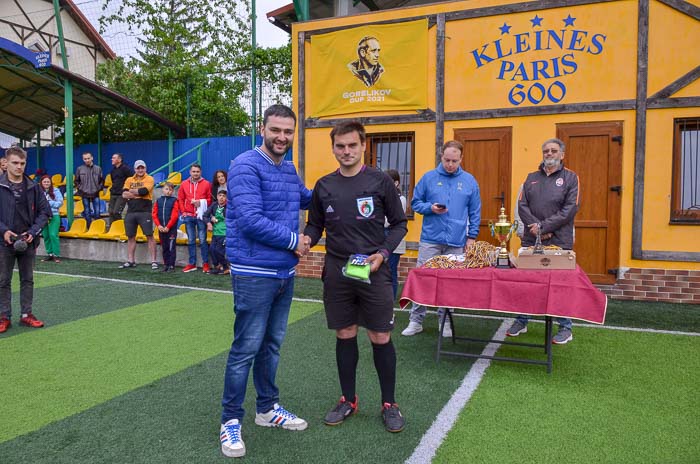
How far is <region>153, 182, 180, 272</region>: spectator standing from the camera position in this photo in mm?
10617

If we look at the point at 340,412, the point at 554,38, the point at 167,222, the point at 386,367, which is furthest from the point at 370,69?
the point at 340,412

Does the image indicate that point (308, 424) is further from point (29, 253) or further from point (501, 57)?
point (501, 57)

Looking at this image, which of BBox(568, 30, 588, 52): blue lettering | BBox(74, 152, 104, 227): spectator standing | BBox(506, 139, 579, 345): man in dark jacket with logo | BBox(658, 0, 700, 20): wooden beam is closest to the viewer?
BBox(506, 139, 579, 345): man in dark jacket with logo

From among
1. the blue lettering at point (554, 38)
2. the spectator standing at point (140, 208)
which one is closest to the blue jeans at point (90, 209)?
the spectator standing at point (140, 208)

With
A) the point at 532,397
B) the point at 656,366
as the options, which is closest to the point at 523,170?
the point at 656,366

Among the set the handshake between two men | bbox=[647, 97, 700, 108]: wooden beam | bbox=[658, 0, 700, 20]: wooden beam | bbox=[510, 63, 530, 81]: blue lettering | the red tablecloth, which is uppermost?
bbox=[658, 0, 700, 20]: wooden beam

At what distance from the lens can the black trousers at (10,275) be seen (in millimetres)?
6113

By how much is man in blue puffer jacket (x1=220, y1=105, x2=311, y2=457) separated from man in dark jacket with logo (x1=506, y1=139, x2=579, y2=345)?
290 centimetres

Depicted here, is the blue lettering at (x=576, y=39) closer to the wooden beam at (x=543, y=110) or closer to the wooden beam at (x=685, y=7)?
the wooden beam at (x=543, y=110)

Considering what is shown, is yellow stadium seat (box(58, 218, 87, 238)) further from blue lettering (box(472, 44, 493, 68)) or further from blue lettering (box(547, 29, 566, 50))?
blue lettering (box(547, 29, 566, 50))

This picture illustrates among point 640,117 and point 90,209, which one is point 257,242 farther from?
point 90,209

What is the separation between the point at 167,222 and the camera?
10648 mm

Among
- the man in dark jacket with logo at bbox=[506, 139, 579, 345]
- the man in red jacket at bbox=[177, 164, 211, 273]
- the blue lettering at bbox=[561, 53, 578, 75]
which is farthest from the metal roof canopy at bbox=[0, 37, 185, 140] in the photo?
the man in dark jacket with logo at bbox=[506, 139, 579, 345]

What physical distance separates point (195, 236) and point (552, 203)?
24.6 ft
